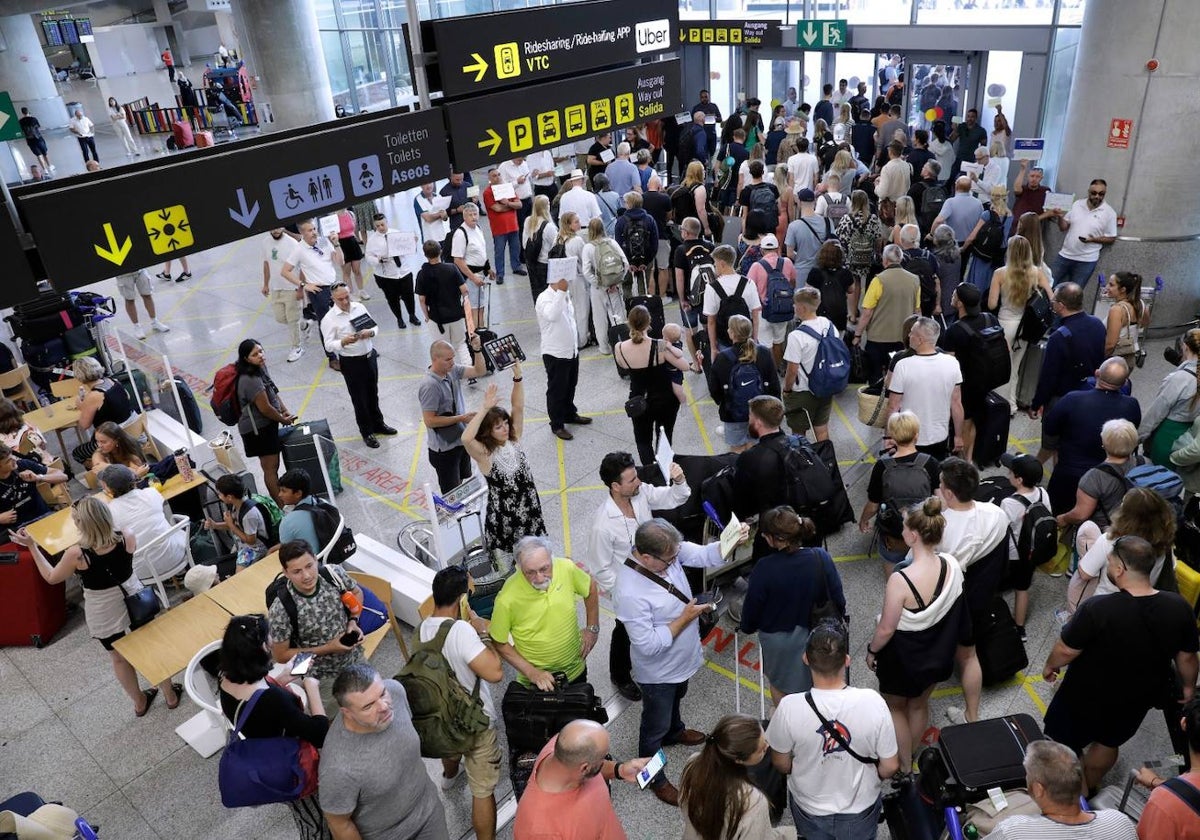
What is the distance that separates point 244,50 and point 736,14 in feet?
37.6

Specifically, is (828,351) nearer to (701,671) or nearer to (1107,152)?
(701,671)

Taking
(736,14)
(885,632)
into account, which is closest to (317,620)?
(885,632)

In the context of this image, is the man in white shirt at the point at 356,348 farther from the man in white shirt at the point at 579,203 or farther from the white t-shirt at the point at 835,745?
the white t-shirt at the point at 835,745

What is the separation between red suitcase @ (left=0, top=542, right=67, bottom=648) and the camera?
6590mm

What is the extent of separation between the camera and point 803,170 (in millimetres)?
12094

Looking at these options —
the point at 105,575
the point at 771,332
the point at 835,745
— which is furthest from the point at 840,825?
the point at 771,332

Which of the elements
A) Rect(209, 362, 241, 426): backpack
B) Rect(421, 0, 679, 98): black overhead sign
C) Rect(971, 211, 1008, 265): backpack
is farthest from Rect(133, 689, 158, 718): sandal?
Rect(971, 211, 1008, 265): backpack

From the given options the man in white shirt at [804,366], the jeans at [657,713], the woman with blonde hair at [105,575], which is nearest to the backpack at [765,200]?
the man in white shirt at [804,366]

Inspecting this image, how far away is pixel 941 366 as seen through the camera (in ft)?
21.2

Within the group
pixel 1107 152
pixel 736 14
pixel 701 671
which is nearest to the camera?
→ pixel 701 671

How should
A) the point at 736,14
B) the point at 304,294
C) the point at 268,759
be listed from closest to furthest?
the point at 268,759 → the point at 304,294 → the point at 736,14

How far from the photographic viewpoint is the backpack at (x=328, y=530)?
5602 millimetres

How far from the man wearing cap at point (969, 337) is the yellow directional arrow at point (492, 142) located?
3.93 meters

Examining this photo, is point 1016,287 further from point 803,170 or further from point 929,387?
point 803,170
